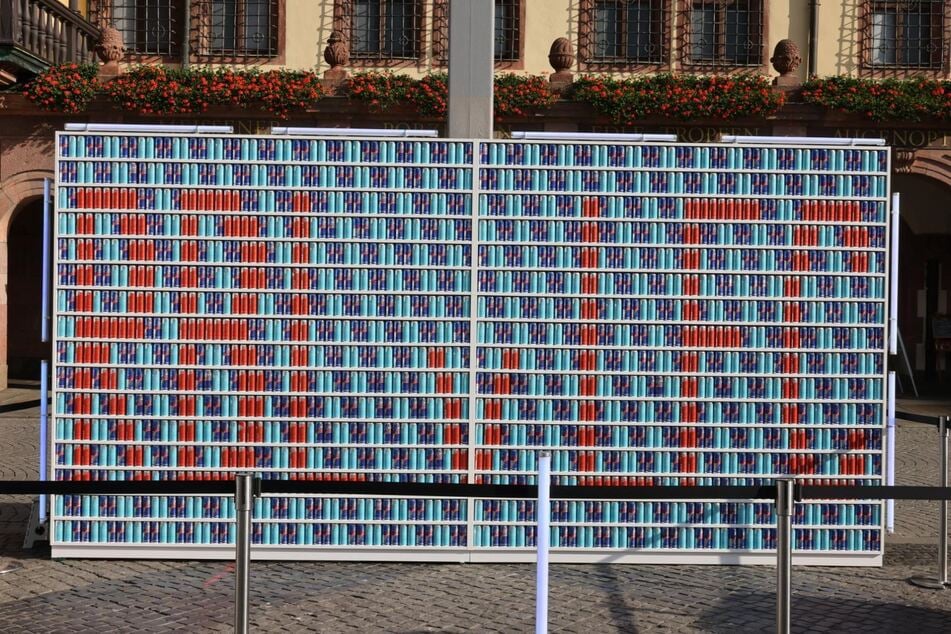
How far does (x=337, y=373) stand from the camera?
826cm

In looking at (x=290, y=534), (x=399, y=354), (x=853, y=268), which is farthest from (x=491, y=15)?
(x=290, y=534)

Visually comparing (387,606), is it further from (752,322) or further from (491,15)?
(491,15)

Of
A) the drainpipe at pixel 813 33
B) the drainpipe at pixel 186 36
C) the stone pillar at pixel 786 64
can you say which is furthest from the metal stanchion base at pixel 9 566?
the drainpipe at pixel 813 33

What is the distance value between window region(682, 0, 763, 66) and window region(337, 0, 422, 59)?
4655 mm

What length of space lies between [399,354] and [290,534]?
51.9 inches

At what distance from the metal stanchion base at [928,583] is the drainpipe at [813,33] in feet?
52.4

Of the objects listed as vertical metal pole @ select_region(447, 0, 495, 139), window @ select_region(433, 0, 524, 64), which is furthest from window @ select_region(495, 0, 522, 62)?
vertical metal pole @ select_region(447, 0, 495, 139)

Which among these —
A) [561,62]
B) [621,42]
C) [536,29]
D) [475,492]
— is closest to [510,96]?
[561,62]

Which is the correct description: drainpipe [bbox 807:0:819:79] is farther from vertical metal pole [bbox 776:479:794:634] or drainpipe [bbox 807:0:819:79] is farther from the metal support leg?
vertical metal pole [bbox 776:479:794:634]

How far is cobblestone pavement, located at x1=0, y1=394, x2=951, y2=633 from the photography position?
6.76 metres

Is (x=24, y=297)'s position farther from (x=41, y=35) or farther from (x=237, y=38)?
(x=237, y=38)

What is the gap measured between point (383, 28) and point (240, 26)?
245 cm

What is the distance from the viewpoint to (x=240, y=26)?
895 inches

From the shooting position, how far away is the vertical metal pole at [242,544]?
17.7 ft
